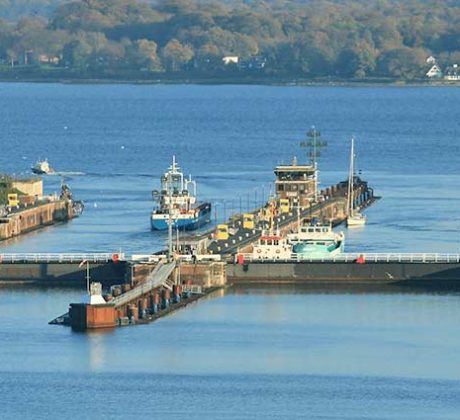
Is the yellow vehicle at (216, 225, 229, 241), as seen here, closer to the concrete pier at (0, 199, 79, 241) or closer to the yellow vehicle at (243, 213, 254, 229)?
the yellow vehicle at (243, 213, 254, 229)

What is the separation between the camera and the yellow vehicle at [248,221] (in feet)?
239

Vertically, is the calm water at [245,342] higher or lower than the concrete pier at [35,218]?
lower

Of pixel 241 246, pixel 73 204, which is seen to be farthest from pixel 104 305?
Result: pixel 73 204

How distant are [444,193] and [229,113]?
78708mm

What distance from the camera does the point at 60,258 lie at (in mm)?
64875

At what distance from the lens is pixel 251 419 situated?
155 feet

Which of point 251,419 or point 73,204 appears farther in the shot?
point 73,204

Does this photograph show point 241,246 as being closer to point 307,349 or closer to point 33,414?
point 307,349

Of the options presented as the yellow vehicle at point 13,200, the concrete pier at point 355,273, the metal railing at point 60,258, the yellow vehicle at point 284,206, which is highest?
the yellow vehicle at point 13,200

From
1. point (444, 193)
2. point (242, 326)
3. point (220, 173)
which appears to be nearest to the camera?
point (242, 326)

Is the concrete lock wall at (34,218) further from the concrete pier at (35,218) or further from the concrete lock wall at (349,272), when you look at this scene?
the concrete lock wall at (349,272)

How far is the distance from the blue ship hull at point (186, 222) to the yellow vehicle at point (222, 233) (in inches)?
206

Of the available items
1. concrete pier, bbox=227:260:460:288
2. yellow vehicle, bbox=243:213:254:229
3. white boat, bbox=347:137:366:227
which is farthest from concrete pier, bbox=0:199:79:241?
concrete pier, bbox=227:260:460:288

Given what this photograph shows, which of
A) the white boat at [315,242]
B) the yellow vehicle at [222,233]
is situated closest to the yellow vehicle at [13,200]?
the yellow vehicle at [222,233]
